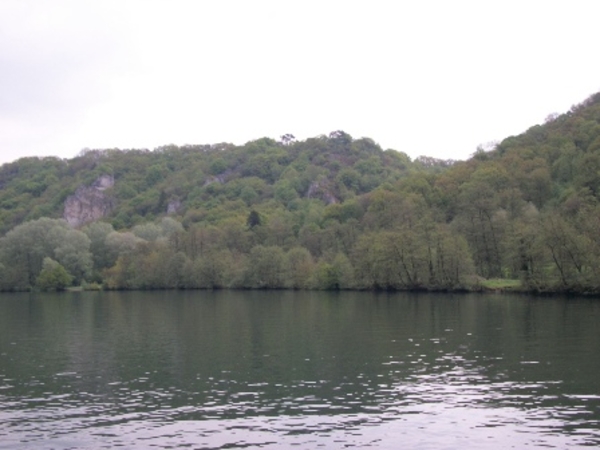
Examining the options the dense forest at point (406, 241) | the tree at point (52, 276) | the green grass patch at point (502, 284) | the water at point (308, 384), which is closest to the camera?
the water at point (308, 384)

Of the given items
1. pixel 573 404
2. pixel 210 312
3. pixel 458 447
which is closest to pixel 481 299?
pixel 210 312

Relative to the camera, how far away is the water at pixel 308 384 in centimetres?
2455

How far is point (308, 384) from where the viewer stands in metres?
33.1

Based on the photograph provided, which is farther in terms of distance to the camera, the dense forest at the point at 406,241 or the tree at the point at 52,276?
the tree at the point at 52,276

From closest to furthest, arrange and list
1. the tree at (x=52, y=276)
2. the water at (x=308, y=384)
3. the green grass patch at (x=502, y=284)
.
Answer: the water at (x=308, y=384) → the green grass patch at (x=502, y=284) → the tree at (x=52, y=276)

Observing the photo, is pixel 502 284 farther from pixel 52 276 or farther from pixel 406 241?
pixel 52 276

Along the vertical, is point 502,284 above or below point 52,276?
below

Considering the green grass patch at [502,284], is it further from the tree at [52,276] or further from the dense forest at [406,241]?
the tree at [52,276]

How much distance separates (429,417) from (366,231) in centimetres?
11368

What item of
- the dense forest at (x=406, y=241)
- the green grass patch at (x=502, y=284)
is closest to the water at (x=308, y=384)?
the dense forest at (x=406, y=241)

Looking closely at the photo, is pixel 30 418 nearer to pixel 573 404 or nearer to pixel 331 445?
pixel 331 445

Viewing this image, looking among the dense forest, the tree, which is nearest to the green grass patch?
the dense forest

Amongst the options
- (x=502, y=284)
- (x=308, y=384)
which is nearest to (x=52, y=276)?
(x=502, y=284)

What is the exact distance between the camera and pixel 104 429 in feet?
84.8
